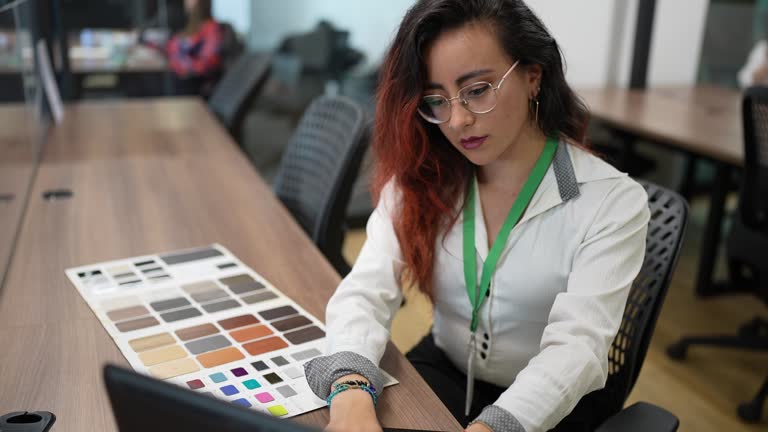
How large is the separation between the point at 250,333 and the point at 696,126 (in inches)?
96.7

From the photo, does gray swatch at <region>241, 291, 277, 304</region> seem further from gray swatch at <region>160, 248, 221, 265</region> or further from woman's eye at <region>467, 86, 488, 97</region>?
woman's eye at <region>467, 86, 488, 97</region>

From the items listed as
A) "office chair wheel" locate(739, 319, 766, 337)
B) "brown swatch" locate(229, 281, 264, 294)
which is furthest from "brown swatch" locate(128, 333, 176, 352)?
"office chair wheel" locate(739, 319, 766, 337)

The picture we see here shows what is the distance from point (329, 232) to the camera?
6.39 ft

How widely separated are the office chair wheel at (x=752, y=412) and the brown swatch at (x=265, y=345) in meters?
1.74

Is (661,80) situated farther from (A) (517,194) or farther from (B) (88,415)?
(B) (88,415)

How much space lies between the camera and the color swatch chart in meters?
1.10

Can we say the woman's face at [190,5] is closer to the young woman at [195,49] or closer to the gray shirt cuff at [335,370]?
the young woman at [195,49]

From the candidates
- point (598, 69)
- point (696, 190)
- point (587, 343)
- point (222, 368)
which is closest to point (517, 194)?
point (587, 343)

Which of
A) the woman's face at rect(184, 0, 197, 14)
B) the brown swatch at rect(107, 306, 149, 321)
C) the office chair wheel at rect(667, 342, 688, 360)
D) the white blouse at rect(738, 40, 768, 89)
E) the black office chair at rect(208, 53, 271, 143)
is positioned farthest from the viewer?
the white blouse at rect(738, 40, 768, 89)

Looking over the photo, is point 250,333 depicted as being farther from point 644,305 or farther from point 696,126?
point 696,126

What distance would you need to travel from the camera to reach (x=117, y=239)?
1.71 m

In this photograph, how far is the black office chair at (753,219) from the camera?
2.20 metres

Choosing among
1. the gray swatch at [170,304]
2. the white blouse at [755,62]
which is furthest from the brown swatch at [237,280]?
the white blouse at [755,62]

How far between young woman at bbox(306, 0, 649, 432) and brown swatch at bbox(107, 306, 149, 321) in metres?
0.37
